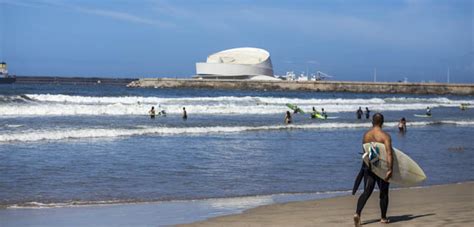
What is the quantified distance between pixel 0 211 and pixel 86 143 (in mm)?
9795

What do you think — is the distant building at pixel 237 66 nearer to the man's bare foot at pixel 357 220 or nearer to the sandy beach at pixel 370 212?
the sandy beach at pixel 370 212

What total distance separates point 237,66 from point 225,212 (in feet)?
337

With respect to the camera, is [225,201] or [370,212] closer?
[370,212]

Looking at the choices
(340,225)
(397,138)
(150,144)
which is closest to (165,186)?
(340,225)

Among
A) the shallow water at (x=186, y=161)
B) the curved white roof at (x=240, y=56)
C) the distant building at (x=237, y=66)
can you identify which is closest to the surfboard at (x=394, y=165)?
the shallow water at (x=186, y=161)

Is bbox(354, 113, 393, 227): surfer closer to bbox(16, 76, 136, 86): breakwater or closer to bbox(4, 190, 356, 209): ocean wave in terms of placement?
bbox(4, 190, 356, 209): ocean wave

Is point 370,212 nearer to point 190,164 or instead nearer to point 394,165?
point 394,165

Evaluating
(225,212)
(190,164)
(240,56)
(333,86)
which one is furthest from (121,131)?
(240,56)

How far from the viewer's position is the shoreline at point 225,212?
7922mm

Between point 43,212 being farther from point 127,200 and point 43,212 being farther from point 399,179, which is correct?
point 399,179

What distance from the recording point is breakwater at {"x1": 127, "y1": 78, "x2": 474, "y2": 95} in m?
98.6

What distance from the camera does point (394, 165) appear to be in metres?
7.83

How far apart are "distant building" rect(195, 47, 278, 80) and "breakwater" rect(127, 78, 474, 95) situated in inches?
272

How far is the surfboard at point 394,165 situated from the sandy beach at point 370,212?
0.48 meters
